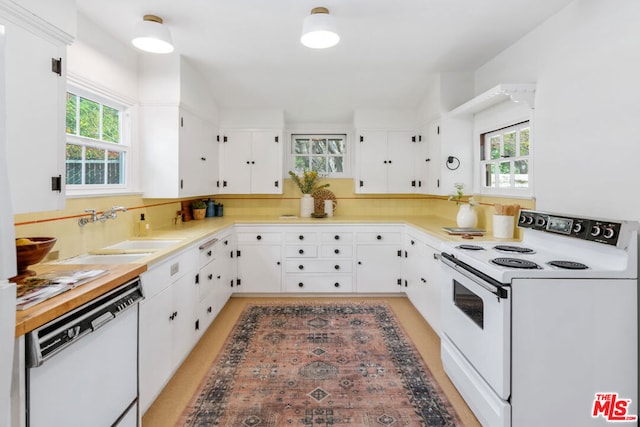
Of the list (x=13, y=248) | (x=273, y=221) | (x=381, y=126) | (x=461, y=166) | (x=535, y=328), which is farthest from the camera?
(x=381, y=126)

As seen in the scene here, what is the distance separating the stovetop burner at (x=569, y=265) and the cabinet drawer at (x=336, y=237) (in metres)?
2.30

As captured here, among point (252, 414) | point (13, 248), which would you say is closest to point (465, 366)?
point (252, 414)

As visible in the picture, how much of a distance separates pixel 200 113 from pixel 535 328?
11.2 ft

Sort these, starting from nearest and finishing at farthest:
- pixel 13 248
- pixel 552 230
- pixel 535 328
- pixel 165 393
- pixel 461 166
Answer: pixel 13 248 → pixel 535 328 → pixel 552 230 → pixel 165 393 → pixel 461 166

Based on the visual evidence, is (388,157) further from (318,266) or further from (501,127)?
(318,266)

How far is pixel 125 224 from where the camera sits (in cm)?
275

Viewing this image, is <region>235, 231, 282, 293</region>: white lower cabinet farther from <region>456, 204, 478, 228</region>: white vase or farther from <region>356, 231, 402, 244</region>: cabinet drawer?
<region>456, 204, 478, 228</region>: white vase

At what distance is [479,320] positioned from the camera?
1871mm

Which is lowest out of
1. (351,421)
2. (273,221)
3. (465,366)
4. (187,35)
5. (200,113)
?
(351,421)

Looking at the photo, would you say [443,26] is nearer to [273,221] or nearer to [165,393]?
[273,221]

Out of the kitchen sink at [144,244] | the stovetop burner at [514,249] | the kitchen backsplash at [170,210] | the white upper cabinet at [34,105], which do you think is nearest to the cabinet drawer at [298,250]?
the kitchen backsplash at [170,210]

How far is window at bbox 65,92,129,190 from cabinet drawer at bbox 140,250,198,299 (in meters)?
0.82

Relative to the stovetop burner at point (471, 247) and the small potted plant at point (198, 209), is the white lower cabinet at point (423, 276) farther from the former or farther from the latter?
the small potted plant at point (198, 209)

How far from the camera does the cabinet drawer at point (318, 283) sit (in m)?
3.92
